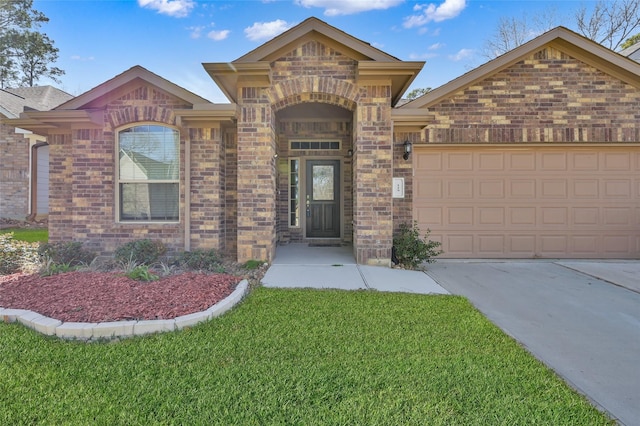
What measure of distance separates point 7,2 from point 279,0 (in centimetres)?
2012

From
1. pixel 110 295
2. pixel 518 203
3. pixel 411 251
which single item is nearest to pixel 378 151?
pixel 411 251

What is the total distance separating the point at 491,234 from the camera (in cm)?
717

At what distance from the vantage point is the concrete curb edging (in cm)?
310

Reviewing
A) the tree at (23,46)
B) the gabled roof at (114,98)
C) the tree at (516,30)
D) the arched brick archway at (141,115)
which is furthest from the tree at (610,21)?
the tree at (23,46)

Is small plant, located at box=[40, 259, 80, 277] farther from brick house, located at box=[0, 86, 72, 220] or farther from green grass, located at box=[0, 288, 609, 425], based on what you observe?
brick house, located at box=[0, 86, 72, 220]

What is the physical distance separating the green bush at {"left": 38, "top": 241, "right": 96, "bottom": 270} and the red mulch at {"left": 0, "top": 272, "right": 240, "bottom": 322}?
0.87 metres

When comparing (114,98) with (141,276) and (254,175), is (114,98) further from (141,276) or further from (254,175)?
(141,276)

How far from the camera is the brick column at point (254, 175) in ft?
20.0

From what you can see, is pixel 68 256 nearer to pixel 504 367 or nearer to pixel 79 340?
pixel 79 340

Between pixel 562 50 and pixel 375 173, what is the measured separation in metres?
5.06

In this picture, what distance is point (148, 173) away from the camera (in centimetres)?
648

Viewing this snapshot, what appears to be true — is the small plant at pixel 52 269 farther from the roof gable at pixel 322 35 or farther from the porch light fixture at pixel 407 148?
the porch light fixture at pixel 407 148

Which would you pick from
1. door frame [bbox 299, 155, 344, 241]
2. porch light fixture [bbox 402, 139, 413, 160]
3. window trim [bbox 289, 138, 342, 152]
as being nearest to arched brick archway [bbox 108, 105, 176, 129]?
window trim [bbox 289, 138, 342, 152]

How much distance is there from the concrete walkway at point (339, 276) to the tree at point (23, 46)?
24508mm
